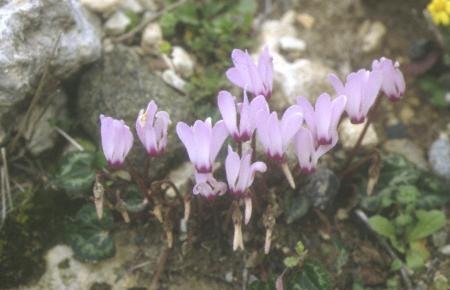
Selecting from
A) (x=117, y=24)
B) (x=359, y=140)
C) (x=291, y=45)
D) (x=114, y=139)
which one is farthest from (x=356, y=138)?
(x=117, y=24)

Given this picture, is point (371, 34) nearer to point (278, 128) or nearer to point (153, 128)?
point (278, 128)

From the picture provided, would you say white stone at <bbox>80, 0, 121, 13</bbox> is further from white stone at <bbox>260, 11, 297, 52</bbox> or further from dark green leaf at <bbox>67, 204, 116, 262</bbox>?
dark green leaf at <bbox>67, 204, 116, 262</bbox>

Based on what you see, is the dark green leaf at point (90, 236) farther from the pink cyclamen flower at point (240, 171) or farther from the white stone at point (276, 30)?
the white stone at point (276, 30)

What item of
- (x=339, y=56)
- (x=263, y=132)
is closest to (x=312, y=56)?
(x=339, y=56)

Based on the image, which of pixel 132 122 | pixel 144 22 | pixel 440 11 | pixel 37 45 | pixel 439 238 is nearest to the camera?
pixel 37 45

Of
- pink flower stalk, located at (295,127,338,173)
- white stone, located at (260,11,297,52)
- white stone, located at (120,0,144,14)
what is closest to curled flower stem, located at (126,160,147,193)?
pink flower stalk, located at (295,127,338,173)

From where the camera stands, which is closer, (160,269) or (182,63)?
(160,269)

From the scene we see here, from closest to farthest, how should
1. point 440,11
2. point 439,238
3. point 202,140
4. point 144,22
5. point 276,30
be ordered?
point 202,140 < point 439,238 < point 440,11 < point 144,22 < point 276,30
